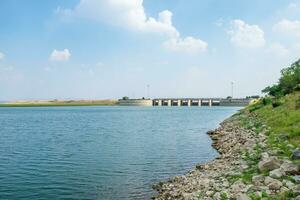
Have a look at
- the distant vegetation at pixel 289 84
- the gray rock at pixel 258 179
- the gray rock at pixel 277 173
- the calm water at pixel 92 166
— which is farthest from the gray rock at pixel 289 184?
the distant vegetation at pixel 289 84

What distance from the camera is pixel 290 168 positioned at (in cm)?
1789

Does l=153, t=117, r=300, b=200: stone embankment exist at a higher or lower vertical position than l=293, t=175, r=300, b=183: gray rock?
lower

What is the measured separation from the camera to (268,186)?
16344 mm

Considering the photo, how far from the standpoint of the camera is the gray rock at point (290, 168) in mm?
17688

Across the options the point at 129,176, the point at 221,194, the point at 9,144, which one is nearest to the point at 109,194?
the point at 129,176

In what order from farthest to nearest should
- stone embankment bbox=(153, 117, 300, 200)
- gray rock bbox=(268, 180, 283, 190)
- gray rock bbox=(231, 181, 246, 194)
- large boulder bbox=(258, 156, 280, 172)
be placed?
large boulder bbox=(258, 156, 280, 172), gray rock bbox=(231, 181, 246, 194), gray rock bbox=(268, 180, 283, 190), stone embankment bbox=(153, 117, 300, 200)

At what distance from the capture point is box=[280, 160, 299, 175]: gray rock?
58.0 feet

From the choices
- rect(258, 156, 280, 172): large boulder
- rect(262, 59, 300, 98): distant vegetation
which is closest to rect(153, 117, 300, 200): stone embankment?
rect(258, 156, 280, 172): large boulder

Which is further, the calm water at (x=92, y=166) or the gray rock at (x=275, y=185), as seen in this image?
the calm water at (x=92, y=166)

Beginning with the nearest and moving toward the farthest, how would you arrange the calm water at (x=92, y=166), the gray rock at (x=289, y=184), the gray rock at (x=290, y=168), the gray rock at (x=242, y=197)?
Result: the gray rock at (x=242, y=197), the gray rock at (x=289, y=184), the gray rock at (x=290, y=168), the calm water at (x=92, y=166)

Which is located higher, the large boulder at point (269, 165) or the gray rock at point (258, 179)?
the large boulder at point (269, 165)

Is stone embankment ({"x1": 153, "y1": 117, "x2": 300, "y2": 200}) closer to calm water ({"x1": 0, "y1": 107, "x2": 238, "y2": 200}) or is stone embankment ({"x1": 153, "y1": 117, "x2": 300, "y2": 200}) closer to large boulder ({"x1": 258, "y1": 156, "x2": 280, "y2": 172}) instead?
large boulder ({"x1": 258, "y1": 156, "x2": 280, "y2": 172})

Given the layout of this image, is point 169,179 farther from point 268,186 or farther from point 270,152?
point 268,186

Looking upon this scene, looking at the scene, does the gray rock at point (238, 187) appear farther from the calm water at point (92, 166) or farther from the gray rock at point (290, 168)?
the calm water at point (92, 166)
